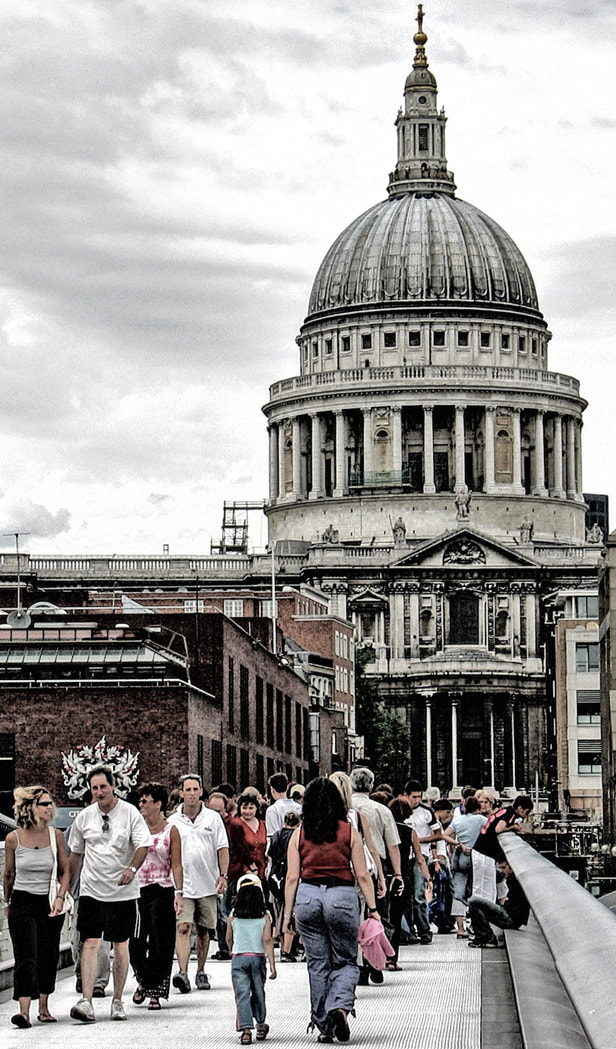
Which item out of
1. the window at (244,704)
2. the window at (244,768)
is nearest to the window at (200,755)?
the window at (244,704)

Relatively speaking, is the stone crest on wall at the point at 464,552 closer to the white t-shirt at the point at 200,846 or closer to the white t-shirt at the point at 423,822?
the white t-shirt at the point at 423,822

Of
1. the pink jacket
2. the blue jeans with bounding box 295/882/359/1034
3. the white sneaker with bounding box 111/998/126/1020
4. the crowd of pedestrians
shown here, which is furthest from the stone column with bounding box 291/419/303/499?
the blue jeans with bounding box 295/882/359/1034

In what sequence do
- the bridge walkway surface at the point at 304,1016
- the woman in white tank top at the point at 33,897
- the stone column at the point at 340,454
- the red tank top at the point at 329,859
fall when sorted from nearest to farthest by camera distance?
the bridge walkway surface at the point at 304,1016, the red tank top at the point at 329,859, the woman in white tank top at the point at 33,897, the stone column at the point at 340,454

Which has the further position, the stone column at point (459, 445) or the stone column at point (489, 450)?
Answer: the stone column at point (459, 445)

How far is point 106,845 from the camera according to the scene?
21047mm

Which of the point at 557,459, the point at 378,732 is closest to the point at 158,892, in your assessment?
the point at 378,732

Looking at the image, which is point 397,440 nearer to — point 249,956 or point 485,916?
point 485,916

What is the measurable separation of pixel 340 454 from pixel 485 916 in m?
160

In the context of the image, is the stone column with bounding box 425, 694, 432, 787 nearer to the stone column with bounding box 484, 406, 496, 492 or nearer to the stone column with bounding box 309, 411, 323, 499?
the stone column with bounding box 484, 406, 496, 492

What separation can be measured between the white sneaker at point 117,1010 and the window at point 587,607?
390ft

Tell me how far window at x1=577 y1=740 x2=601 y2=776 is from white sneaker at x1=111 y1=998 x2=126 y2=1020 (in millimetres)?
99665

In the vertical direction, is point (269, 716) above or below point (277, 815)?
above

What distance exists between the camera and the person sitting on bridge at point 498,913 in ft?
88.8

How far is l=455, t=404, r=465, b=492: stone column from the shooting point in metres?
186
